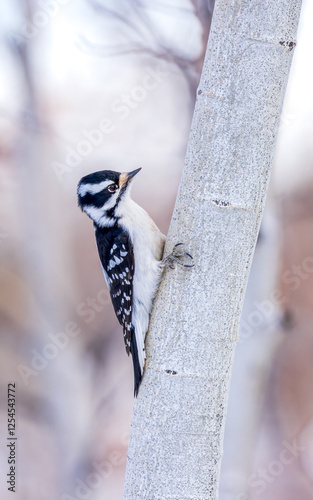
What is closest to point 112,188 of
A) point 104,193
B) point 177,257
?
point 104,193

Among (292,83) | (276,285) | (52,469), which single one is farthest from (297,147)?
(52,469)

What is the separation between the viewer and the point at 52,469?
1.81 m

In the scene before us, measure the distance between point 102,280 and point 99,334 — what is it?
203 millimetres

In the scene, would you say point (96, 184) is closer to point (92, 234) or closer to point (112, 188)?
point (112, 188)

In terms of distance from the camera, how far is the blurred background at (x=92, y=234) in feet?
5.75

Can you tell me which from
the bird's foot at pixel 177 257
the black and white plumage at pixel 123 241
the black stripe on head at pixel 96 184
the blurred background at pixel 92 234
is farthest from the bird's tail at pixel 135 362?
the blurred background at pixel 92 234

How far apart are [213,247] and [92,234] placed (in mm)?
940

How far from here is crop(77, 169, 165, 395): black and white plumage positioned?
48.8 inches

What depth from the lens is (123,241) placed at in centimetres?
133

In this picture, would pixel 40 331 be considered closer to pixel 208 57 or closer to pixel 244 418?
pixel 244 418

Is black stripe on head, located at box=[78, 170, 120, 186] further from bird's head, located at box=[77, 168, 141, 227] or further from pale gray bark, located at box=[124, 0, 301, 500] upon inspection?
pale gray bark, located at box=[124, 0, 301, 500]

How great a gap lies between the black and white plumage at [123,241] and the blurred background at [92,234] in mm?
413

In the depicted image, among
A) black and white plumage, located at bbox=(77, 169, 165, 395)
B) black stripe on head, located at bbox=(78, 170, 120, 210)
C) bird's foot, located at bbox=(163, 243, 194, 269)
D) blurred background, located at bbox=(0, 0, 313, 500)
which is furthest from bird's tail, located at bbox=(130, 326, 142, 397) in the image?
blurred background, located at bbox=(0, 0, 313, 500)

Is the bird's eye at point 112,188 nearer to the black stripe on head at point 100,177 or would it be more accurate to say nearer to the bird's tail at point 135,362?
the black stripe on head at point 100,177
